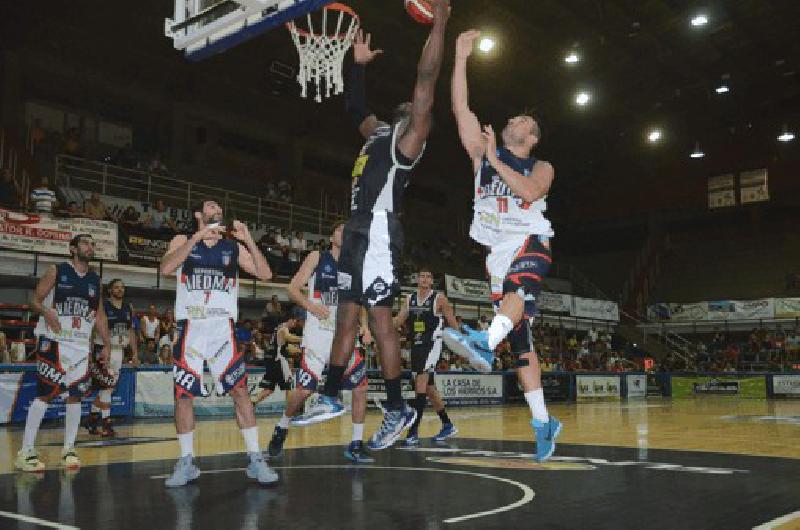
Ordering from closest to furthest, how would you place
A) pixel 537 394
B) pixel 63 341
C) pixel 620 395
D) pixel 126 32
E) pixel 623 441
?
pixel 537 394
pixel 63 341
pixel 623 441
pixel 126 32
pixel 620 395

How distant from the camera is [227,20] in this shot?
7.67 metres

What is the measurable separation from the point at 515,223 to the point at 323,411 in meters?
1.84

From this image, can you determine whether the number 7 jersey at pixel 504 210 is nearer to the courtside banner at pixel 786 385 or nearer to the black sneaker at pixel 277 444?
the black sneaker at pixel 277 444

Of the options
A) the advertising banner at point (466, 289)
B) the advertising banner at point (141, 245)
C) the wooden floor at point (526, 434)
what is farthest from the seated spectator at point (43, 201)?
the advertising banner at point (466, 289)

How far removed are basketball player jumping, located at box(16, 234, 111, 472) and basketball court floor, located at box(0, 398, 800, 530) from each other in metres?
0.65

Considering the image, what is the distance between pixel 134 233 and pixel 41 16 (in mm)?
6685

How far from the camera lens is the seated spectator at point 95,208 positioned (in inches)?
683

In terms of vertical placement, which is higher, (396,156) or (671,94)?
(671,94)

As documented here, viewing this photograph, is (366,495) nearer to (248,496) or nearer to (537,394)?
(248,496)

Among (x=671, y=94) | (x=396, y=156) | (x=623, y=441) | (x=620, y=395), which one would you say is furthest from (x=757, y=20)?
(x=396, y=156)

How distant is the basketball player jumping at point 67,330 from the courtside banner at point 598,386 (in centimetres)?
1838

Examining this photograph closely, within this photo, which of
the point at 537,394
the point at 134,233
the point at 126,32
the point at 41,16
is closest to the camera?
the point at 537,394

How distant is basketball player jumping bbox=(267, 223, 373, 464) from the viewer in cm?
750

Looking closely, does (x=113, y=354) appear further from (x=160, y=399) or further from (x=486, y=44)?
(x=486, y=44)
